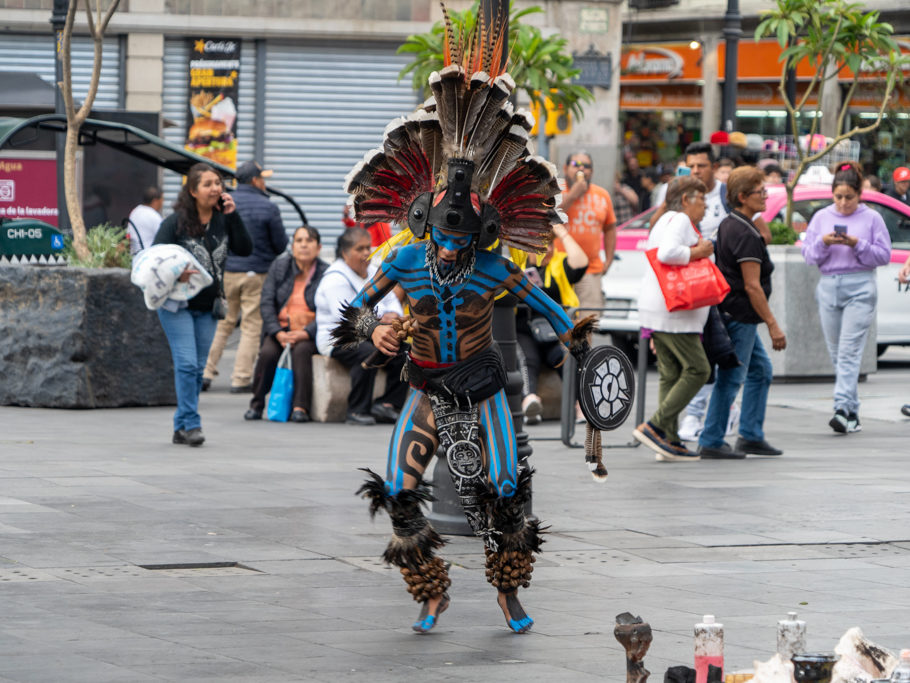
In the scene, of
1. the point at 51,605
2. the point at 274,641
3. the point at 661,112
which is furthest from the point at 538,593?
the point at 661,112

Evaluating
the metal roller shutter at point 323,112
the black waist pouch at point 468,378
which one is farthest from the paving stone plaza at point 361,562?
the metal roller shutter at point 323,112

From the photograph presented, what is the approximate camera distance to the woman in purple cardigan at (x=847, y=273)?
1254 cm

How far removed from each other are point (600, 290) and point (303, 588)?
749cm

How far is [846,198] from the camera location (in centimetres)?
1274

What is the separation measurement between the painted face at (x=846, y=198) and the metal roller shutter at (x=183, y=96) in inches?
530

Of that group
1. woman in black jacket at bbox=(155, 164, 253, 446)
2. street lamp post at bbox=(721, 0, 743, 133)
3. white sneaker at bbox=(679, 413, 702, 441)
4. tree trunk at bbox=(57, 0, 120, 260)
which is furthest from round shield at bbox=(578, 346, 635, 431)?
street lamp post at bbox=(721, 0, 743, 133)

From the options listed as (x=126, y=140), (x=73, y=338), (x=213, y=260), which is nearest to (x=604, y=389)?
(x=213, y=260)

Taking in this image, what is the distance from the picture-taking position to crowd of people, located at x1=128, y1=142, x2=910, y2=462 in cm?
1098

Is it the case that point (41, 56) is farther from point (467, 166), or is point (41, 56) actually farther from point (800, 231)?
point (467, 166)

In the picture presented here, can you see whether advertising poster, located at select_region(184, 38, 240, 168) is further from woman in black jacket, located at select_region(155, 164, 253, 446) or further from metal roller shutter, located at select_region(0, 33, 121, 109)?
woman in black jacket, located at select_region(155, 164, 253, 446)

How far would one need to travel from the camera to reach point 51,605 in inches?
252

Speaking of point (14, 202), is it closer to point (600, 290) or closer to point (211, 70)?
point (211, 70)

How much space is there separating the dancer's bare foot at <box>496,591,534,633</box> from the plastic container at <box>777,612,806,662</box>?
180cm

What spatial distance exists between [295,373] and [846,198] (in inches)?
175
